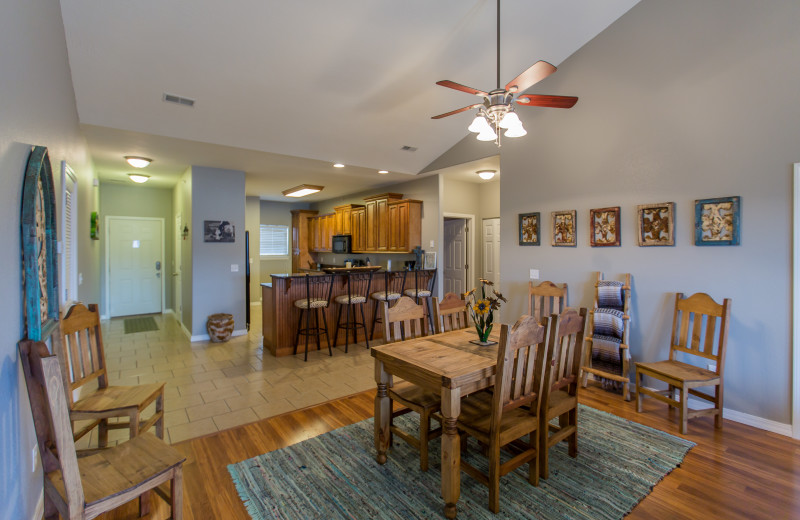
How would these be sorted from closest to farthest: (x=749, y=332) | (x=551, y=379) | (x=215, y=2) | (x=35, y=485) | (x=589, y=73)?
(x=35, y=485)
(x=551, y=379)
(x=215, y=2)
(x=749, y=332)
(x=589, y=73)

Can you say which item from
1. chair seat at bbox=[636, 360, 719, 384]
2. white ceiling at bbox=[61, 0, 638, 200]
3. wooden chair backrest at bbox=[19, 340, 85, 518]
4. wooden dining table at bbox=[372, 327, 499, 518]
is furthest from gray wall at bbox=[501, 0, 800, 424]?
wooden chair backrest at bbox=[19, 340, 85, 518]

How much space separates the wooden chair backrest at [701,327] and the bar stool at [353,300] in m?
3.53

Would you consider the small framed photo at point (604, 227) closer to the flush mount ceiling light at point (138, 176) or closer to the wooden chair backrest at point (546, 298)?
the wooden chair backrest at point (546, 298)

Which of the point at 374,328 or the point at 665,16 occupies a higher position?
the point at 665,16

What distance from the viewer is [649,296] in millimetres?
3547

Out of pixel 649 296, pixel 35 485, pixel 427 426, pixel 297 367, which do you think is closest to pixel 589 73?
pixel 649 296

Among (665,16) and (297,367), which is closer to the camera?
(665,16)

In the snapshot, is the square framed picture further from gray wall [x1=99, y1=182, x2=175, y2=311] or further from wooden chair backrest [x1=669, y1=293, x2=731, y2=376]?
gray wall [x1=99, y1=182, x2=175, y2=311]

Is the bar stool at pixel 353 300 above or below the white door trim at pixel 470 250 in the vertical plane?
below

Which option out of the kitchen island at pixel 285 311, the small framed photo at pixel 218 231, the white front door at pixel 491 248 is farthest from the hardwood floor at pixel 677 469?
the white front door at pixel 491 248

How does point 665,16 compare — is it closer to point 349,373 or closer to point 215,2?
point 215,2

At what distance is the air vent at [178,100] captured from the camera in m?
3.51

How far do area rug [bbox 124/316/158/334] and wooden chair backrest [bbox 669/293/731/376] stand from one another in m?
7.41

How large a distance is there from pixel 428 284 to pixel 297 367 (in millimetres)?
2632
